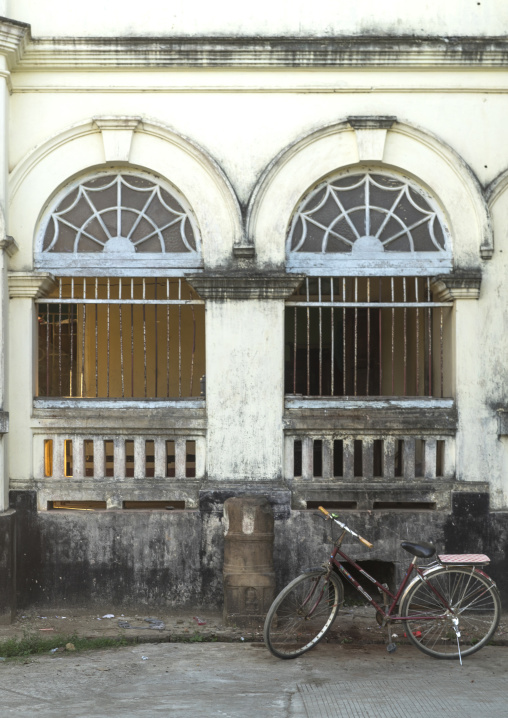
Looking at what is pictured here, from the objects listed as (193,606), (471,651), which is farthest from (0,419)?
(471,651)

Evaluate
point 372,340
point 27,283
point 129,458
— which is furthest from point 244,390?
point 129,458

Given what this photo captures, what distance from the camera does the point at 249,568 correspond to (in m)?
7.98

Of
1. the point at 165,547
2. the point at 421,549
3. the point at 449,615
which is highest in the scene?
the point at 421,549

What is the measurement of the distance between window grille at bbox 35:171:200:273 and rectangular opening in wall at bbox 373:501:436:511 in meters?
3.03

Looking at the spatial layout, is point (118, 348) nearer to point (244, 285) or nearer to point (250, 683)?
point (244, 285)

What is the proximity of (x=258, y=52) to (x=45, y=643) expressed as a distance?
225 inches

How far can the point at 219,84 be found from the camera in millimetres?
8656

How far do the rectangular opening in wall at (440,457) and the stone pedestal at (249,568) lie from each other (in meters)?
1.92

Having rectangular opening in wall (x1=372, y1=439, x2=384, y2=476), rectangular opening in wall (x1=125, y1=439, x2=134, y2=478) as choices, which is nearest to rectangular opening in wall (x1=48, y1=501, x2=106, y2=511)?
rectangular opening in wall (x1=125, y1=439, x2=134, y2=478)

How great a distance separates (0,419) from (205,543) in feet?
7.37

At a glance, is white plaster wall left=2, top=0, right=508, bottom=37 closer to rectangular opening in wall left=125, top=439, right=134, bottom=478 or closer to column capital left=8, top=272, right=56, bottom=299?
column capital left=8, top=272, right=56, bottom=299

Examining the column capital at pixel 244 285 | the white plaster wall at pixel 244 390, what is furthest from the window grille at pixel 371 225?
the white plaster wall at pixel 244 390

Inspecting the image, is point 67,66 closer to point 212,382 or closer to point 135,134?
point 135,134

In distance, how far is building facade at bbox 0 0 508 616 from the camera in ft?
28.0
